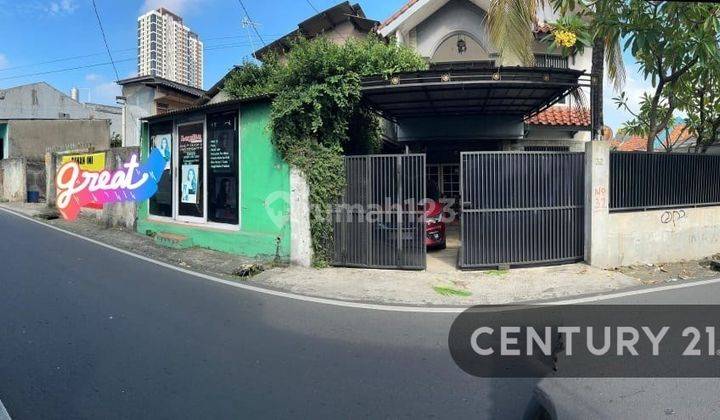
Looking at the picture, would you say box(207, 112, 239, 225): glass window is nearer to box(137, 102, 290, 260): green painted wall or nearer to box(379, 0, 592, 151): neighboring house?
box(137, 102, 290, 260): green painted wall

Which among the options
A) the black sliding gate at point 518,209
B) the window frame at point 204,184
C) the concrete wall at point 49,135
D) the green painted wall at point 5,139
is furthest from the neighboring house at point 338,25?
the green painted wall at point 5,139

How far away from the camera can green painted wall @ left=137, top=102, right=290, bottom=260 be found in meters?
8.80

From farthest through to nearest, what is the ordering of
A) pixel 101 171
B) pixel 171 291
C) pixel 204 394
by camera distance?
1. pixel 101 171
2. pixel 171 291
3. pixel 204 394

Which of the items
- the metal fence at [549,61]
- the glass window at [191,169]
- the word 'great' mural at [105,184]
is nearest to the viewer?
the glass window at [191,169]

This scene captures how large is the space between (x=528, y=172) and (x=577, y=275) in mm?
1960

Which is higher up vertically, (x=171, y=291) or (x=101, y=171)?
(x=101, y=171)

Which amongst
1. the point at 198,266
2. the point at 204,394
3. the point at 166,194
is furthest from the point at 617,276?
the point at 166,194

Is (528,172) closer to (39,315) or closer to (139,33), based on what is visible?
(39,315)

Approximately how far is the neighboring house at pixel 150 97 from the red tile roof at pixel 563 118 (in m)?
15.6

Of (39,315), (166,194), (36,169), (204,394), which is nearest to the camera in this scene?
(204,394)

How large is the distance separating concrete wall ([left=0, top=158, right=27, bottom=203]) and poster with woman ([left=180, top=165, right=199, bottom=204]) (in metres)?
16.4

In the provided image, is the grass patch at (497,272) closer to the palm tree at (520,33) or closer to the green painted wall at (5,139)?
the palm tree at (520,33)

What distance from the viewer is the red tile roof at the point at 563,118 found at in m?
12.6

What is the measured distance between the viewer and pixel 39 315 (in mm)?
5270
